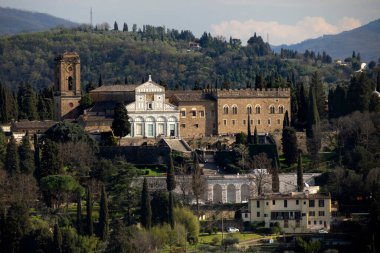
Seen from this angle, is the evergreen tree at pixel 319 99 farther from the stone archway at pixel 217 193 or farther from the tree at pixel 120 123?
the stone archway at pixel 217 193

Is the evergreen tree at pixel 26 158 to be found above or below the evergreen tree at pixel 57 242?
above

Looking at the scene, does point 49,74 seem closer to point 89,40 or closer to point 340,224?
point 89,40

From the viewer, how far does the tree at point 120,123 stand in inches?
2426

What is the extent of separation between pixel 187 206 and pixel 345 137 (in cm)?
1070

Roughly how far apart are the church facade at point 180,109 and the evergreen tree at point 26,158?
744 cm

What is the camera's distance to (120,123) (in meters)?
61.7

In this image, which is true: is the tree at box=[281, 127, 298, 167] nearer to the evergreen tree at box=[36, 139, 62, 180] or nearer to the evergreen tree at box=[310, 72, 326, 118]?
the evergreen tree at box=[310, 72, 326, 118]

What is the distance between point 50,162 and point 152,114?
33.7ft

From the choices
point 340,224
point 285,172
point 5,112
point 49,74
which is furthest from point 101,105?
point 49,74

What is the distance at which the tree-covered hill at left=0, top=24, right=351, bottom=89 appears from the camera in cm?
12912

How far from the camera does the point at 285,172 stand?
58031 millimetres

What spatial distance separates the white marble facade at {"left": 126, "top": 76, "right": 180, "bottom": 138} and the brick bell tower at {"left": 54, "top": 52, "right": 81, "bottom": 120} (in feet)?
12.7

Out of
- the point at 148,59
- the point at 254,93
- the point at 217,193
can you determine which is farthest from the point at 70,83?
the point at 148,59

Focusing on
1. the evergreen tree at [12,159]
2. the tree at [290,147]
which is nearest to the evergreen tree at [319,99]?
the tree at [290,147]
